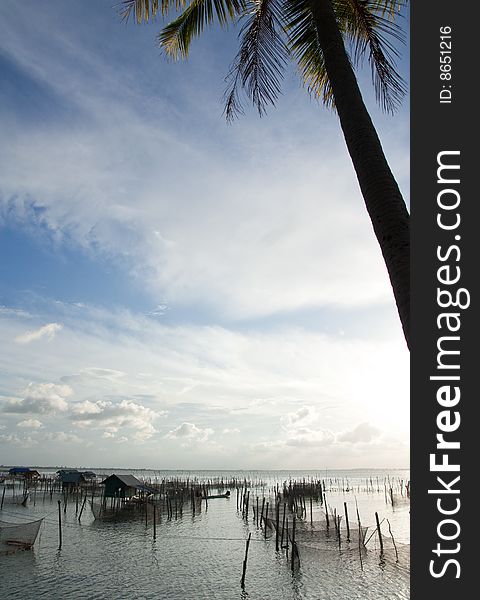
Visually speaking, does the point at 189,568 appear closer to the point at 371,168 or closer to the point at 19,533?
the point at 19,533

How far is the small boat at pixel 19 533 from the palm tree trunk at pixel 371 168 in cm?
2065

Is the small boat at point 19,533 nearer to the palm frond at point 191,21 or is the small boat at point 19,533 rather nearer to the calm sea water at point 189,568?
the calm sea water at point 189,568

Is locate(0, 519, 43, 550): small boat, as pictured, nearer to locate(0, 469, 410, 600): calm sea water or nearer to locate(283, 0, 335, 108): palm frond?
locate(0, 469, 410, 600): calm sea water

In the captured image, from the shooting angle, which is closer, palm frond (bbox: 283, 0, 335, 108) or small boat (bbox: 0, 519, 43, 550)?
palm frond (bbox: 283, 0, 335, 108)

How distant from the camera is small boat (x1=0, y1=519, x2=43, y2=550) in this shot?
20016 millimetres

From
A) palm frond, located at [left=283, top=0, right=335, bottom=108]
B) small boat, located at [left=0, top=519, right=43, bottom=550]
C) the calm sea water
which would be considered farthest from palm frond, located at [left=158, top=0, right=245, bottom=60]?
small boat, located at [left=0, top=519, right=43, bottom=550]

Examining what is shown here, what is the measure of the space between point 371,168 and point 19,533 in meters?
22.1

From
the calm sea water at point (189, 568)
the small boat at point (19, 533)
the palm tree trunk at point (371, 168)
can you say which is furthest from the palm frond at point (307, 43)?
the small boat at point (19, 533)

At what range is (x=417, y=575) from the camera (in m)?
2.88

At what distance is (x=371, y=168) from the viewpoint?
4.41 m

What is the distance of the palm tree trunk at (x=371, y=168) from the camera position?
3.76 metres

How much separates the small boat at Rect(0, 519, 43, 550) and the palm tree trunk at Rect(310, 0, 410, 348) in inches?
813

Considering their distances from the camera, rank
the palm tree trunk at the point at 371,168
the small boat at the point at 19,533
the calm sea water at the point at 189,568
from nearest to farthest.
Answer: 1. the palm tree trunk at the point at 371,168
2. the calm sea water at the point at 189,568
3. the small boat at the point at 19,533

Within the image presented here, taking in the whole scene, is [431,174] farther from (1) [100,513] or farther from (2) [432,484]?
(1) [100,513]
